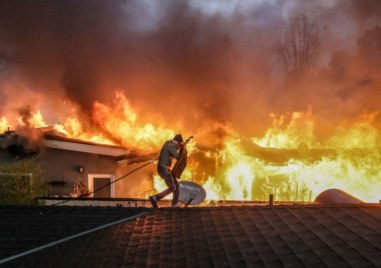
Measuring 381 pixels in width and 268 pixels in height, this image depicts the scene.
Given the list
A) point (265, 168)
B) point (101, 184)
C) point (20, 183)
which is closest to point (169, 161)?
point (101, 184)

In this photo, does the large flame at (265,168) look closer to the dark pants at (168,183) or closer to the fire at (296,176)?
the fire at (296,176)

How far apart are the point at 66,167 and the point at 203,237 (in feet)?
33.2

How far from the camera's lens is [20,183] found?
1434cm

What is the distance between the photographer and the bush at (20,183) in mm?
14031

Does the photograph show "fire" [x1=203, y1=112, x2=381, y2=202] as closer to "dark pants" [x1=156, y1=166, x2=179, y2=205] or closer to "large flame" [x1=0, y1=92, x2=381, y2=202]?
"large flame" [x1=0, y1=92, x2=381, y2=202]

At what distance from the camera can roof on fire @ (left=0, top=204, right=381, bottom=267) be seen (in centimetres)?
566

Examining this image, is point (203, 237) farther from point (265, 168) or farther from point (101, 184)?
point (265, 168)

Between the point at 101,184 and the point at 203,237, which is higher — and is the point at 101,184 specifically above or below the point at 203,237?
below

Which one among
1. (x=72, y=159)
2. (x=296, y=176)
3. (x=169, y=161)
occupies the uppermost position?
(x=169, y=161)

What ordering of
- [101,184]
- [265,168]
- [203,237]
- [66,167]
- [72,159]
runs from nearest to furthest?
[203,237] → [66,167] → [72,159] → [101,184] → [265,168]

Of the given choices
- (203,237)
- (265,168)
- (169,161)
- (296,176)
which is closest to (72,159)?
(169,161)

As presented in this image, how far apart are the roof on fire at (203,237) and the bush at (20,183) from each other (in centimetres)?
505

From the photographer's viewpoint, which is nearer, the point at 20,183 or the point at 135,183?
the point at 20,183

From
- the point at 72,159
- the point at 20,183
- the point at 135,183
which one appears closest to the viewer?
the point at 20,183
